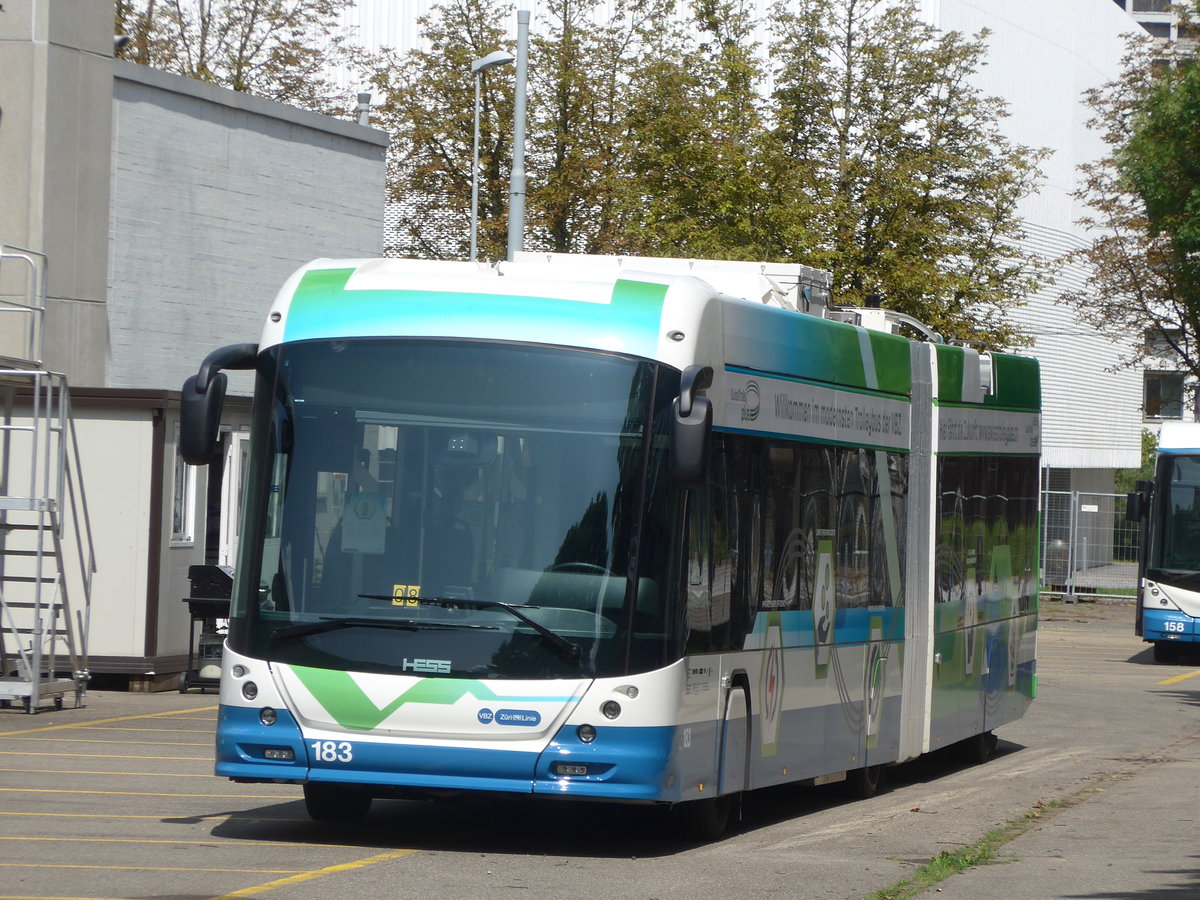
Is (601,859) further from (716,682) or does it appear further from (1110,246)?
(1110,246)

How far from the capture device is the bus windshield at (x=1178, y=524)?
93.2ft

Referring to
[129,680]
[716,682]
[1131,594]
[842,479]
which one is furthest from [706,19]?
[716,682]

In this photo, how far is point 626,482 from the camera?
968cm

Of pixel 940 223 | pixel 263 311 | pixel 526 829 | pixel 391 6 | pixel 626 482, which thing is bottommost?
pixel 526 829

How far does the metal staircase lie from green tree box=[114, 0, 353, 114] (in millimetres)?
27667

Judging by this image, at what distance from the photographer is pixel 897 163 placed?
3641 cm

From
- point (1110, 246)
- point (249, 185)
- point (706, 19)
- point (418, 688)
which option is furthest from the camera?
point (1110, 246)

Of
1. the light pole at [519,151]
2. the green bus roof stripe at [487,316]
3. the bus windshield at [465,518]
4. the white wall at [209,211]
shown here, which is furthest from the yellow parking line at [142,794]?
the light pole at [519,151]

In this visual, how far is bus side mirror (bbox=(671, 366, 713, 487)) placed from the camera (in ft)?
30.5

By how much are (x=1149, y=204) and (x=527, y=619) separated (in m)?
21.6

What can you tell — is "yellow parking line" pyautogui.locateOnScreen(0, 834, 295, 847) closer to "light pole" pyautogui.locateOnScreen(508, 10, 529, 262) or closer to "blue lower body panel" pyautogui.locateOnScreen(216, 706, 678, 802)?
"blue lower body panel" pyautogui.locateOnScreen(216, 706, 678, 802)

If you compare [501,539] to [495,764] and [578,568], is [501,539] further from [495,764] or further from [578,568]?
[495,764]

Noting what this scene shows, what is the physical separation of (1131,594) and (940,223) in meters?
11.9

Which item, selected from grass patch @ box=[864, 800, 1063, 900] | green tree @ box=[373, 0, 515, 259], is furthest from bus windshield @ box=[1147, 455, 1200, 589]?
green tree @ box=[373, 0, 515, 259]
